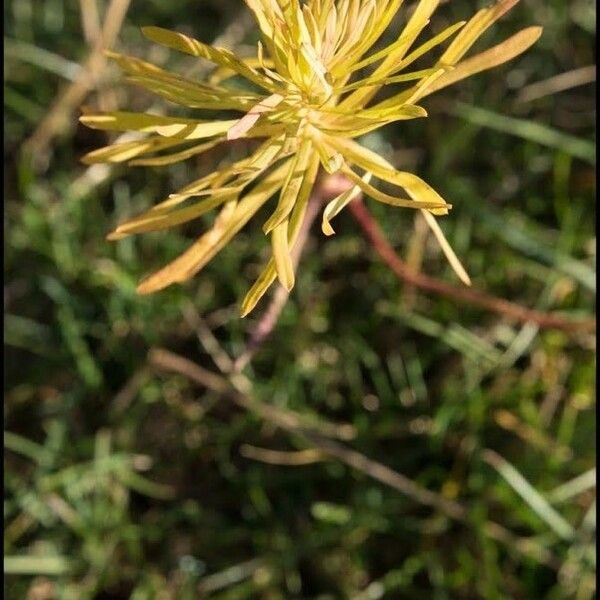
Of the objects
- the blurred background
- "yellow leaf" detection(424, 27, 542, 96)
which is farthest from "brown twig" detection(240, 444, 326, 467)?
"yellow leaf" detection(424, 27, 542, 96)

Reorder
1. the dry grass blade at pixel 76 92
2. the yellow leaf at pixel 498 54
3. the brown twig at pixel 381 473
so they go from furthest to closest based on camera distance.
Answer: the dry grass blade at pixel 76 92 → the brown twig at pixel 381 473 → the yellow leaf at pixel 498 54

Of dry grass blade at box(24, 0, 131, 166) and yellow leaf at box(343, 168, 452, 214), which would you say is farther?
dry grass blade at box(24, 0, 131, 166)

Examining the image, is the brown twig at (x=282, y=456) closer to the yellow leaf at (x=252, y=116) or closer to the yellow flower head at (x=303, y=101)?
the yellow flower head at (x=303, y=101)

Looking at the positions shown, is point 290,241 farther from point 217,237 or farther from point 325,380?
point 325,380

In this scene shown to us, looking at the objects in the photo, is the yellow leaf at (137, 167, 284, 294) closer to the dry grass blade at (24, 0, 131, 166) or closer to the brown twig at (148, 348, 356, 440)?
the brown twig at (148, 348, 356, 440)

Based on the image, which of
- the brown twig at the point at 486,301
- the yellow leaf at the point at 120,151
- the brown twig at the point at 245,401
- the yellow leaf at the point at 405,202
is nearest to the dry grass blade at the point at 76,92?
the brown twig at the point at 245,401

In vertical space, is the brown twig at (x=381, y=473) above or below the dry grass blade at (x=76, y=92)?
below

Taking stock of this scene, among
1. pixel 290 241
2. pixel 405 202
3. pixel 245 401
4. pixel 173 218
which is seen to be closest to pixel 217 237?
pixel 173 218
